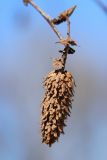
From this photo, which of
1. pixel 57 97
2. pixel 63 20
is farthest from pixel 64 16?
pixel 57 97

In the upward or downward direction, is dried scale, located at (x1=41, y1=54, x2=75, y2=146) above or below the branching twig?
below

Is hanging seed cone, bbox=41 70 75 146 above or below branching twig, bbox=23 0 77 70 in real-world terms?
below

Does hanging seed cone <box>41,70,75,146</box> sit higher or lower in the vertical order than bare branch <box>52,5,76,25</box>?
lower

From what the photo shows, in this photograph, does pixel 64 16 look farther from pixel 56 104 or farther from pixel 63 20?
pixel 56 104

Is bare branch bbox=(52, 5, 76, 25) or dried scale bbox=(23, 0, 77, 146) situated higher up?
bare branch bbox=(52, 5, 76, 25)

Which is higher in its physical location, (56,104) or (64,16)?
(64,16)

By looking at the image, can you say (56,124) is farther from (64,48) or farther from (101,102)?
(101,102)

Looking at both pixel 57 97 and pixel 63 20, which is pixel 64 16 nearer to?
pixel 63 20
